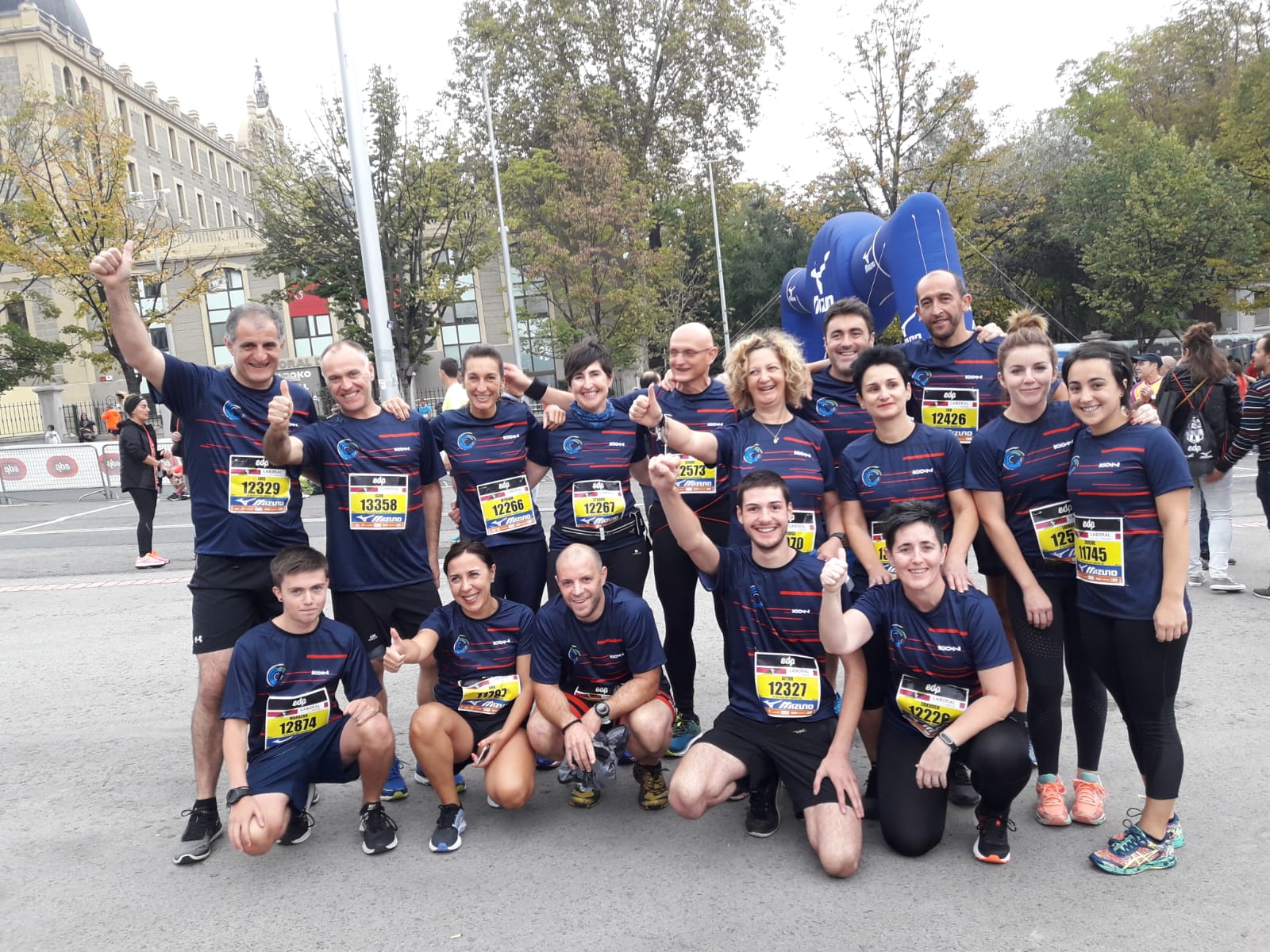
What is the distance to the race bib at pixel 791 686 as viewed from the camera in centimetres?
358

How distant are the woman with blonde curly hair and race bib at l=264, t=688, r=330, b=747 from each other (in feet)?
5.87

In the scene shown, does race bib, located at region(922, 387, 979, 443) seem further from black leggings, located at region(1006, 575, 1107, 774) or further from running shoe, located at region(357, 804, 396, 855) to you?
running shoe, located at region(357, 804, 396, 855)

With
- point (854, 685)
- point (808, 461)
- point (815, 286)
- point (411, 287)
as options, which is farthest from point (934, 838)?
point (411, 287)

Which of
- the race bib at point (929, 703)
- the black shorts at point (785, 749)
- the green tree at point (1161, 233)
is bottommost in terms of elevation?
the black shorts at point (785, 749)

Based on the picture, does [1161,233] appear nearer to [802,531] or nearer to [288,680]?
[802,531]

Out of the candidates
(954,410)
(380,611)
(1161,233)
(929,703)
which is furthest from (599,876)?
(1161,233)

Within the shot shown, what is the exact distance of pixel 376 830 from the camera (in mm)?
3584

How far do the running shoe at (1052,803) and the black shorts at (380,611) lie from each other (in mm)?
2652

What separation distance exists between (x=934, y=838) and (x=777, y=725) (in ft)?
2.28

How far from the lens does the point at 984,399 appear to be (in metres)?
4.06

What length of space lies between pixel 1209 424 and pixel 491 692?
5860 mm

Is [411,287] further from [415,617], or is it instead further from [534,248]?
[415,617]

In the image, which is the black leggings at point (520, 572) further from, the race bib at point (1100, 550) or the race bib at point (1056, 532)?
the race bib at point (1100, 550)

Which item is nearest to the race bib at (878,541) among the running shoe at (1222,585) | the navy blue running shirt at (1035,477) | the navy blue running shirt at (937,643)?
the navy blue running shirt at (937,643)
